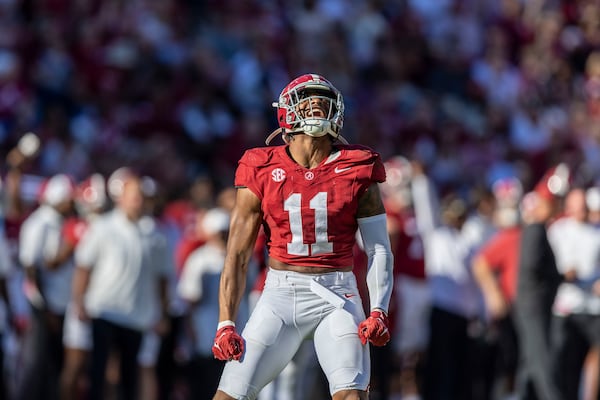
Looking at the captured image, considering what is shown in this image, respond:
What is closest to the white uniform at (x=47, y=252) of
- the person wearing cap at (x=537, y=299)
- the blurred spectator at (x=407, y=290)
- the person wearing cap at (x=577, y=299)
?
A: the blurred spectator at (x=407, y=290)

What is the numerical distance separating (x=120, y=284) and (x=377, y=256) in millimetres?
3986

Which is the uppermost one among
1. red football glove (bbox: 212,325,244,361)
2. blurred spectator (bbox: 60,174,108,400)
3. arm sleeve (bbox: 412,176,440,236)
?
arm sleeve (bbox: 412,176,440,236)

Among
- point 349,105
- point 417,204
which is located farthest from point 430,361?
point 349,105

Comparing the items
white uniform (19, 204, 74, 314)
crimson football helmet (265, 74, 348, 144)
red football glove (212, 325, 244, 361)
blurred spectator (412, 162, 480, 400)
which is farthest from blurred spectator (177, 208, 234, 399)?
red football glove (212, 325, 244, 361)

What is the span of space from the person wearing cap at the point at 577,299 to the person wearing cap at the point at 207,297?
96.5 inches

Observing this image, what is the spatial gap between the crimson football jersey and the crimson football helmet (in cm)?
13

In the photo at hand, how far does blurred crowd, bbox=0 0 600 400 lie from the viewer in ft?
33.7

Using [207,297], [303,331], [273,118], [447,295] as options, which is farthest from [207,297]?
[273,118]

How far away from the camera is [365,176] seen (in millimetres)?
5684

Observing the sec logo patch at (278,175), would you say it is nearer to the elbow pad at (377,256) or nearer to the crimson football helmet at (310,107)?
the crimson football helmet at (310,107)

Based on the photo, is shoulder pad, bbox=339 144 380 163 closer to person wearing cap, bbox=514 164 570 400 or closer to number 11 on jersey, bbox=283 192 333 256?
number 11 on jersey, bbox=283 192 333 256

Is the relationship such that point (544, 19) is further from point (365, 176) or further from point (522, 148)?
point (365, 176)

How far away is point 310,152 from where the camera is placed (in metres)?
5.83

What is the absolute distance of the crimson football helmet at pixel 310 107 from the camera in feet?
19.1
